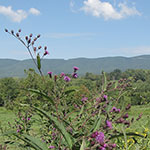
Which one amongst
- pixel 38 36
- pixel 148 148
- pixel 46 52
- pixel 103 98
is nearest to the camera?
pixel 103 98

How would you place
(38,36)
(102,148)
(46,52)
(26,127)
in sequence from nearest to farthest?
(102,148), (46,52), (38,36), (26,127)

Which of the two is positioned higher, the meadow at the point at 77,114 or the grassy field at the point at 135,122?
the meadow at the point at 77,114

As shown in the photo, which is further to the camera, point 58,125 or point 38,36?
point 38,36

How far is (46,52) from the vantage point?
54.5 inches

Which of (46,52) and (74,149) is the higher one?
(46,52)

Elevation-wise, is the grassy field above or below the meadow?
below

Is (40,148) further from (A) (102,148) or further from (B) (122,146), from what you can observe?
(B) (122,146)

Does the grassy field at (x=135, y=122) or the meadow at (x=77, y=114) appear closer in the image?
the meadow at (x=77, y=114)

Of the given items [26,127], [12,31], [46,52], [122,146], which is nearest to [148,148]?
[122,146]

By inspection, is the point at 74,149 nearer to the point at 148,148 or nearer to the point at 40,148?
the point at 40,148

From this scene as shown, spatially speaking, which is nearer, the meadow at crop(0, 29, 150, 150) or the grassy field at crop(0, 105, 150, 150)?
the meadow at crop(0, 29, 150, 150)

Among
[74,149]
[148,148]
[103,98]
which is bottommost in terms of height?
[148,148]

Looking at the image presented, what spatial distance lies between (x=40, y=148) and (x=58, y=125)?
173 mm

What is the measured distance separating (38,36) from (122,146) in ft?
5.61
